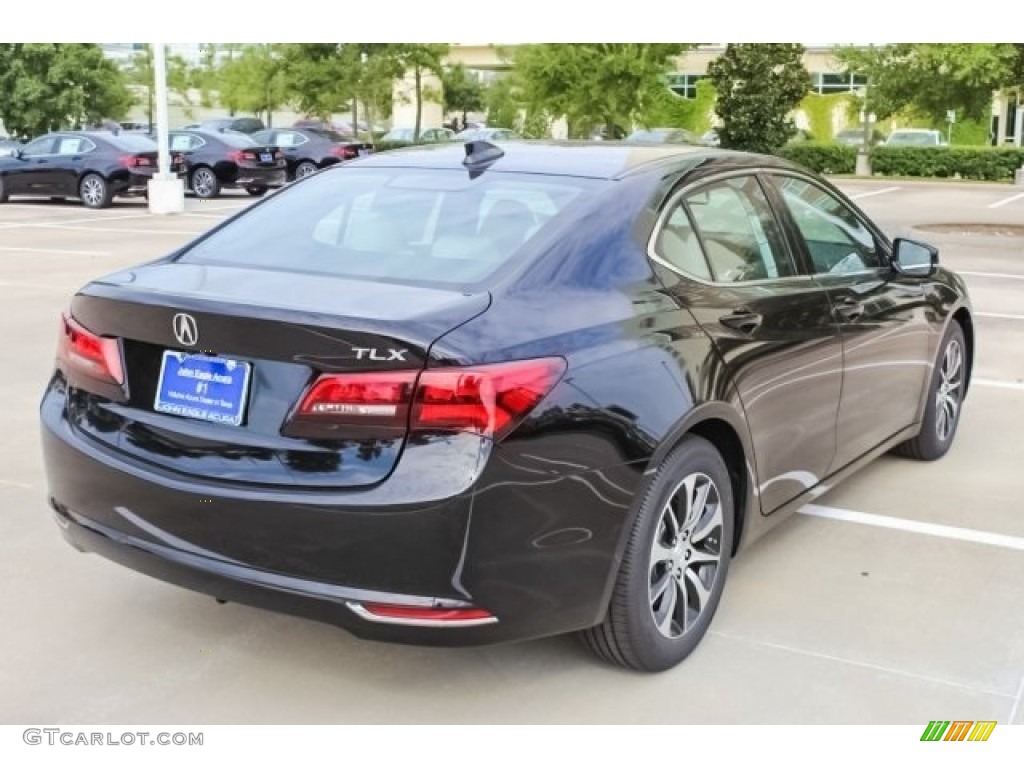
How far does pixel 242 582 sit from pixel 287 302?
2.44 feet

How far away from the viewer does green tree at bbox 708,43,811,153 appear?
1359 inches

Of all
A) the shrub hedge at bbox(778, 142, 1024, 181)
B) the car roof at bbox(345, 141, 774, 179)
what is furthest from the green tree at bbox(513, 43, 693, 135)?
the car roof at bbox(345, 141, 774, 179)

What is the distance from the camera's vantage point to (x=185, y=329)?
10.7ft

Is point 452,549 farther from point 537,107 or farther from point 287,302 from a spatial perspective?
point 537,107

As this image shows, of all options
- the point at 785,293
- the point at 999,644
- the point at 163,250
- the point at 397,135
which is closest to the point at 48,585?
the point at 785,293

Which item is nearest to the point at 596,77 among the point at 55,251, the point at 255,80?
the point at 255,80

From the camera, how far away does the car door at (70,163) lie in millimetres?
22344

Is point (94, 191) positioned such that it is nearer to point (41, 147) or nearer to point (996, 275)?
point (41, 147)

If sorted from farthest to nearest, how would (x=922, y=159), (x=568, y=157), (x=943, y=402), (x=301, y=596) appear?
(x=922, y=159)
(x=943, y=402)
(x=568, y=157)
(x=301, y=596)

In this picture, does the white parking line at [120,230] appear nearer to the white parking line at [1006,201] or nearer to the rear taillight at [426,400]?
the rear taillight at [426,400]

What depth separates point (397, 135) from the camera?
43750 millimetres

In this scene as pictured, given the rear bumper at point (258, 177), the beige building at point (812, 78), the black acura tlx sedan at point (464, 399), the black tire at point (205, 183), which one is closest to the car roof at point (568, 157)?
the black acura tlx sedan at point (464, 399)

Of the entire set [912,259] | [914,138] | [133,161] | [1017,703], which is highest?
[914,138]

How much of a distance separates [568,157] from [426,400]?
1.56m
